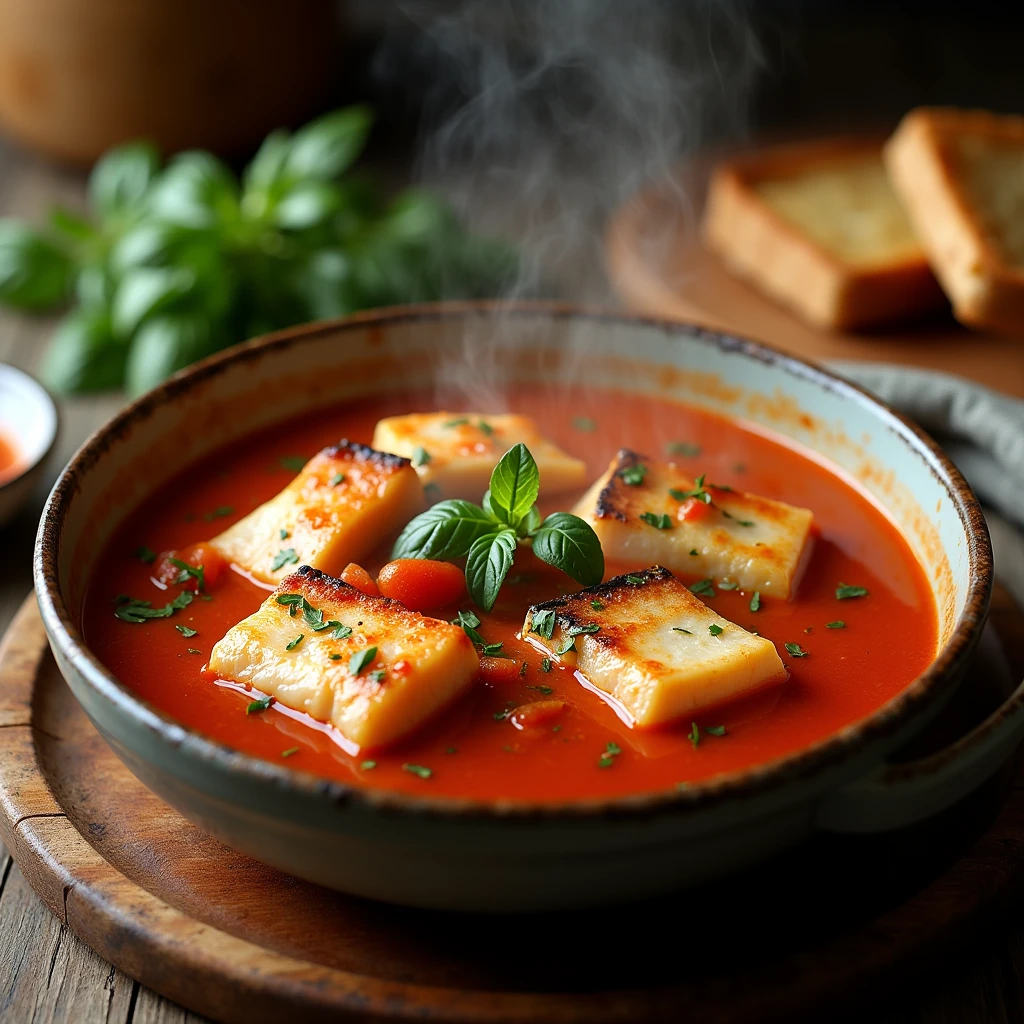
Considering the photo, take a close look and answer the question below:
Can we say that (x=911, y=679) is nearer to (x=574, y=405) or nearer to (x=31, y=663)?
(x=574, y=405)

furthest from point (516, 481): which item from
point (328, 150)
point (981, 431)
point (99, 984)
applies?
point (328, 150)

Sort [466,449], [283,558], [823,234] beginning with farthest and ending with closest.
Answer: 1. [823,234]
2. [466,449]
3. [283,558]

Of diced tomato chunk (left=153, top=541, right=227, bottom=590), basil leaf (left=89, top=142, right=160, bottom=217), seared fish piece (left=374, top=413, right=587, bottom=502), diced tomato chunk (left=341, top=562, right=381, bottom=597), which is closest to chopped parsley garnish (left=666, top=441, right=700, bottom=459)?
seared fish piece (left=374, top=413, right=587, bottom=502)

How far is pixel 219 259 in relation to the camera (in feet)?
14.7

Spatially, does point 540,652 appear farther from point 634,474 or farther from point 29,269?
point 29,269

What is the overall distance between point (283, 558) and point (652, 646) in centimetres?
92

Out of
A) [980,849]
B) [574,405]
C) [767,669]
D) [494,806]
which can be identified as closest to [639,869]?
[494,806]

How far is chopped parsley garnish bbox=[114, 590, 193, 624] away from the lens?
2.84 m

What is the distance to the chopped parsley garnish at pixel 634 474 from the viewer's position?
10.3 feet

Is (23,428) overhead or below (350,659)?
below

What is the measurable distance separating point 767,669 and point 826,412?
1.08 meters

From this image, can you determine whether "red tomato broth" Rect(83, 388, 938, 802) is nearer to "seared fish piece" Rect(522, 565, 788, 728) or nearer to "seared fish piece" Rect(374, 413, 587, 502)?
"seared fish piece" Rect(522, 565, 788, 728)

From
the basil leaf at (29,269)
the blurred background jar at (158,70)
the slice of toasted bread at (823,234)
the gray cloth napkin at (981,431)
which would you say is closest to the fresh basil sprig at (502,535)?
the gray cloth napkin at (981,431)

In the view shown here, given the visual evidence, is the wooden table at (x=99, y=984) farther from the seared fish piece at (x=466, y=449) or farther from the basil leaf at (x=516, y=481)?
the seared fish piece at (x=466, y=449)
